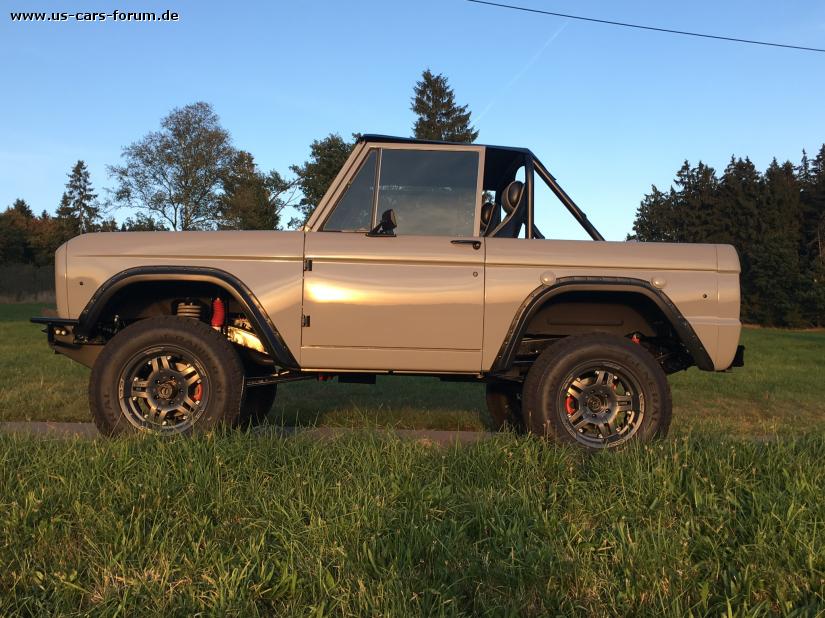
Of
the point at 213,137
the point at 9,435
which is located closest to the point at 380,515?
the point at 9,435

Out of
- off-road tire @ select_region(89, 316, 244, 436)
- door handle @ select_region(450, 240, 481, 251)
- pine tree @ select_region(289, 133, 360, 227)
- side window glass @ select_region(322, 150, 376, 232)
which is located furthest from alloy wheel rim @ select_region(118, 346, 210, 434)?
pine tree @ select_region(289, 133, 360, 227)

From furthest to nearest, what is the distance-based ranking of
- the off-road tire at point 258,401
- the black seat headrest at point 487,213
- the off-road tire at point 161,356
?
the black seat headrest at point 487,213
the off-road tire at point 258,401
the off-road tire at point 161,356

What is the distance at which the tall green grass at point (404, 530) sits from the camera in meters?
2.06

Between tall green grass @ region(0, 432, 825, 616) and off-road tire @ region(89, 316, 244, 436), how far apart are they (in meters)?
0.44

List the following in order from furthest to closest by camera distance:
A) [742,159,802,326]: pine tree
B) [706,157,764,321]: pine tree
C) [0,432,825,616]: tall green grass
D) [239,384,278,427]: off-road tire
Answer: [706,157,764,321]: pine tree
[742,159,802,326]: pine tree
[239,384,278,427]: off-road tire
[0,432,825,616]: tall green grass

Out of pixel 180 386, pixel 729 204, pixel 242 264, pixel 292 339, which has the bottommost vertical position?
pixel 180 386

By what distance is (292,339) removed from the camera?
13.2ft

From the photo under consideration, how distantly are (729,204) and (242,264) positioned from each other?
6569 cm

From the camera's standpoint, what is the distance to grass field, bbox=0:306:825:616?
2066 mm

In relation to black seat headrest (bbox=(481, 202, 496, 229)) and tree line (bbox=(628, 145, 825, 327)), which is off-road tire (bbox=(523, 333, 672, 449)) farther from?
tree line (bbox=(628, 145, 825, 327))

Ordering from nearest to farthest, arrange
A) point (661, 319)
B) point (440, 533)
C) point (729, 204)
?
point (440, 533), point (661, 319), point (729, 204)

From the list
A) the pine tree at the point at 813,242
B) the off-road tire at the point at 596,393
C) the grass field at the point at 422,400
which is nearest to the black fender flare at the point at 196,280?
the grass field at the point at 422,400

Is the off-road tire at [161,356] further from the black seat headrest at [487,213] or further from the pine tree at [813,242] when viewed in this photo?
the pine tree at [813,242]

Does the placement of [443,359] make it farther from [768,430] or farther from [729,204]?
[729,204]
